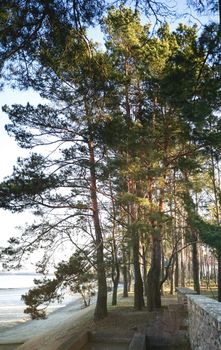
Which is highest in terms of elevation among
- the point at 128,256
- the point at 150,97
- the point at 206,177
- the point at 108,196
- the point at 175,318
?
the point at 150,97

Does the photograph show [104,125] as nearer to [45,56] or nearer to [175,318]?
[45,56]

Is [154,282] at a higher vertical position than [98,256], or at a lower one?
lower

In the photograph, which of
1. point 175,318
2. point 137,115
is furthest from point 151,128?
point 175,318

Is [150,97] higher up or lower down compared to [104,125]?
higher up

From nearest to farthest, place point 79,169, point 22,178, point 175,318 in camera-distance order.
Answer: point 175,318, point 22,178, point 79,169

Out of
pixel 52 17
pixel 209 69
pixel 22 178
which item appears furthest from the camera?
pixel 22 178

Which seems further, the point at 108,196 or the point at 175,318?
the point at 108,196

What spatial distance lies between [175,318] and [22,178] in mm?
6680

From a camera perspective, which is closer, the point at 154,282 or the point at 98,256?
the point at 98,256

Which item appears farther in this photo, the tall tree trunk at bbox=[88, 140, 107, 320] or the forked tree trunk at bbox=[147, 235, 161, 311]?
the forked tree trunk at bbox=[147, 235, 161, 311]

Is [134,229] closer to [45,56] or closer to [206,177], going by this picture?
[206,177]

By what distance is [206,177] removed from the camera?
20.5 metres

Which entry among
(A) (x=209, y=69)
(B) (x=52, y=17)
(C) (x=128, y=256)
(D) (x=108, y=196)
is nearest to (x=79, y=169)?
(D) (x=108, y=196)

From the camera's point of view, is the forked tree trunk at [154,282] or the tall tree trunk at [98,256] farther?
the forked tree trunk at [154,282]
